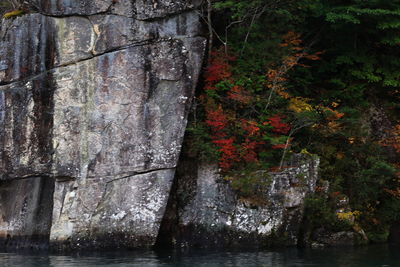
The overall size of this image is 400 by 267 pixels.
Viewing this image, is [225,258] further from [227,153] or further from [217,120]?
[217,120]

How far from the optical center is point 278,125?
56.2 feet

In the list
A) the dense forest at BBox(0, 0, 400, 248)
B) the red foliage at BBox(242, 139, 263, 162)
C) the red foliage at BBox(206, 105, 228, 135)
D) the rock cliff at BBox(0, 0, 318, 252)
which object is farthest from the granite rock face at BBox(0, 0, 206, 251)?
the red foliage at BBox(242, 139, 263, 162)

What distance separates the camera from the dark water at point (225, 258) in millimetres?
13133

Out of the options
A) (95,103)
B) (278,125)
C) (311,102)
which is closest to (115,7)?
(95,103)

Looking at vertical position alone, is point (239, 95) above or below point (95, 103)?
above

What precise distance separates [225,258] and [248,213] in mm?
2560

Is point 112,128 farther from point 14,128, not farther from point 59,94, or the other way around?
point 14,128

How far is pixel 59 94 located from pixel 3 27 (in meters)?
2.92

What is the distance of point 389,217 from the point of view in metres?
17.6

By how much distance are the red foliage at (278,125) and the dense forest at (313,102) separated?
4 cm

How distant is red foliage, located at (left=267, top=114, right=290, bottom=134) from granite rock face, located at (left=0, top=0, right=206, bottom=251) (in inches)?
106

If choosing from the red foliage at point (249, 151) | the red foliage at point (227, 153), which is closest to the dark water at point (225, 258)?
the red foliage at point (227, 153)

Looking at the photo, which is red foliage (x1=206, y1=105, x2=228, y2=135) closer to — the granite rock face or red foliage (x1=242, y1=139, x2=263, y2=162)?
the granite rock face

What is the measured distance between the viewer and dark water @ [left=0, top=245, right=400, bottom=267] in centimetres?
1313
